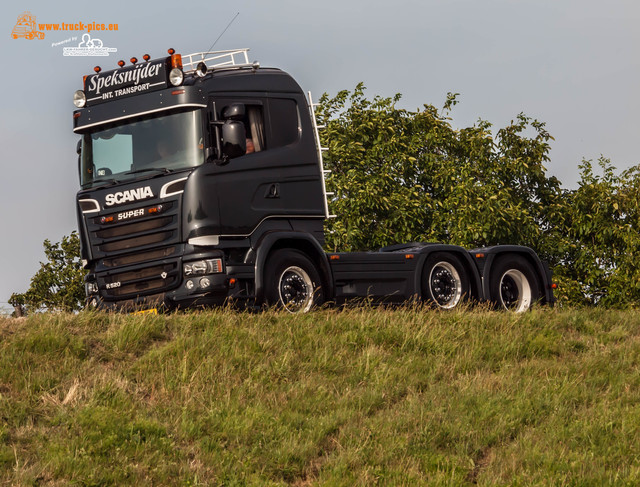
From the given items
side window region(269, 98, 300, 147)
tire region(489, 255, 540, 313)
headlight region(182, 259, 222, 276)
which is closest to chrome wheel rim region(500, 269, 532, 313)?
tire region(489, 255, 540, 313)

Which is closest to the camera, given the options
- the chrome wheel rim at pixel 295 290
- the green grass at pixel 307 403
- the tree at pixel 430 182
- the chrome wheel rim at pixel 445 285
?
the green grass at pixel 307 403

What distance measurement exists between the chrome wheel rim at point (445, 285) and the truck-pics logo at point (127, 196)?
509 centimetres

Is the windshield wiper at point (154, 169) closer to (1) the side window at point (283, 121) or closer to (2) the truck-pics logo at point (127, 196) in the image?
(2) the truck-pics logo at point (127, 196)

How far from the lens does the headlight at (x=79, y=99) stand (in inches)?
547

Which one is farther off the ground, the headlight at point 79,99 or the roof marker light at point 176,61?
the roof marker light at point 176,61

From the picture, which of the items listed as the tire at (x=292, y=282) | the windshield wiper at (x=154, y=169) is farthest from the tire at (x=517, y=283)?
the windshield wiper at (x=154, y=169)

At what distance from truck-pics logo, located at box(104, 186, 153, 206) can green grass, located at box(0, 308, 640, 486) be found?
Answer: 5.63ft

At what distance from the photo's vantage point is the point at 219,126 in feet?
43.0

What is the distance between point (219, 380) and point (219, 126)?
13.7ft

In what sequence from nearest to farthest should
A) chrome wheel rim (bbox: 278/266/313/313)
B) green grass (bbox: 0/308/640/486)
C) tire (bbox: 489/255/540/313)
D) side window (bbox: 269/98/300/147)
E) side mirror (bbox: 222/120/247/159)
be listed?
1. green grass (bbox: 0/308/640/486)
2. side mirror (bbox: 222/120/247/159)
3. chrome wheel rim (bbox: 278/266/313/313)
4. side window (bbox: 269/98/300/147)
5. tire (bbox: 489/255/540/313)

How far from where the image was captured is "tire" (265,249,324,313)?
44.0 ft

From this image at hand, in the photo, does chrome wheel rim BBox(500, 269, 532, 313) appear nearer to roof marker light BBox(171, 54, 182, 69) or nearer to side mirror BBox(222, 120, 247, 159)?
side mirror BBox(222, 120, 247, 159)

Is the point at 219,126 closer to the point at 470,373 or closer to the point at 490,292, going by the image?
the point at 470,373

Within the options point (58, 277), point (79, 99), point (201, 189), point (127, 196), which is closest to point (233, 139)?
point (201, 189)
